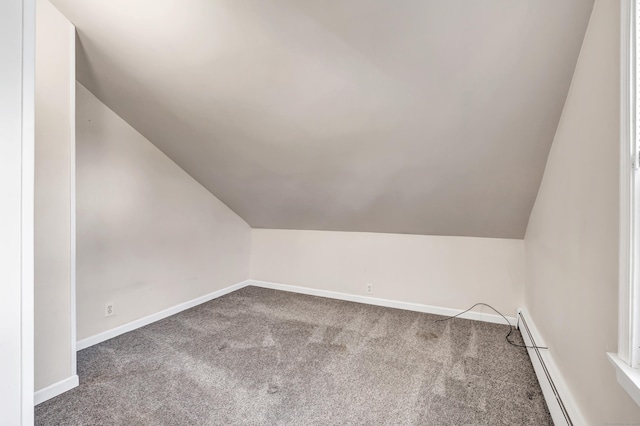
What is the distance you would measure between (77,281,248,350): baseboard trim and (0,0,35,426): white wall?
5.39 feet

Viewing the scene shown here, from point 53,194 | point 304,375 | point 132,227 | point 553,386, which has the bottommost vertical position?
point 304,375

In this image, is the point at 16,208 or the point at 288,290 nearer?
the point at 16,208

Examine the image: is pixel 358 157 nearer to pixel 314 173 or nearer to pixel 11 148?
pixel 314 173

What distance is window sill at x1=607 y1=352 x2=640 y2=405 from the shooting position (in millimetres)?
855

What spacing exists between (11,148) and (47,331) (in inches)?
56.5

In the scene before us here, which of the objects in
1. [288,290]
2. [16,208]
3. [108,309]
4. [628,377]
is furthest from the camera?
[288,290]

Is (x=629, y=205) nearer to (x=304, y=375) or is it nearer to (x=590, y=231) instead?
(x=590, y=231)

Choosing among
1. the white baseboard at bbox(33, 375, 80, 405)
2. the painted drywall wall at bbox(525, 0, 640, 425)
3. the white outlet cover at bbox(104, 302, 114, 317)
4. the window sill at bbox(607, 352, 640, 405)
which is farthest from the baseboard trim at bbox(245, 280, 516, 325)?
the white baseboard at bbox(33, 375, 80, 405)

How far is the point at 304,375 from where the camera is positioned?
2104 millimetres

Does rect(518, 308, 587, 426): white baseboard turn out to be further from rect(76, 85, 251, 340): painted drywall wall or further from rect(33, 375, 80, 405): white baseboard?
rect(76, 85, 251, 340): painted drywall wall

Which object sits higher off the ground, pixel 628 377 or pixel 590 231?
pixel 590 231

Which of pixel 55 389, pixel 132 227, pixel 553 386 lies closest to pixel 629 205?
pixel 553 386

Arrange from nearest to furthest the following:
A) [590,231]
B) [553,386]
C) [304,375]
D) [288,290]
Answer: [590,231]
[553,386]
[304,375]
[288,290]

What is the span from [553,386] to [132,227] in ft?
11.4
